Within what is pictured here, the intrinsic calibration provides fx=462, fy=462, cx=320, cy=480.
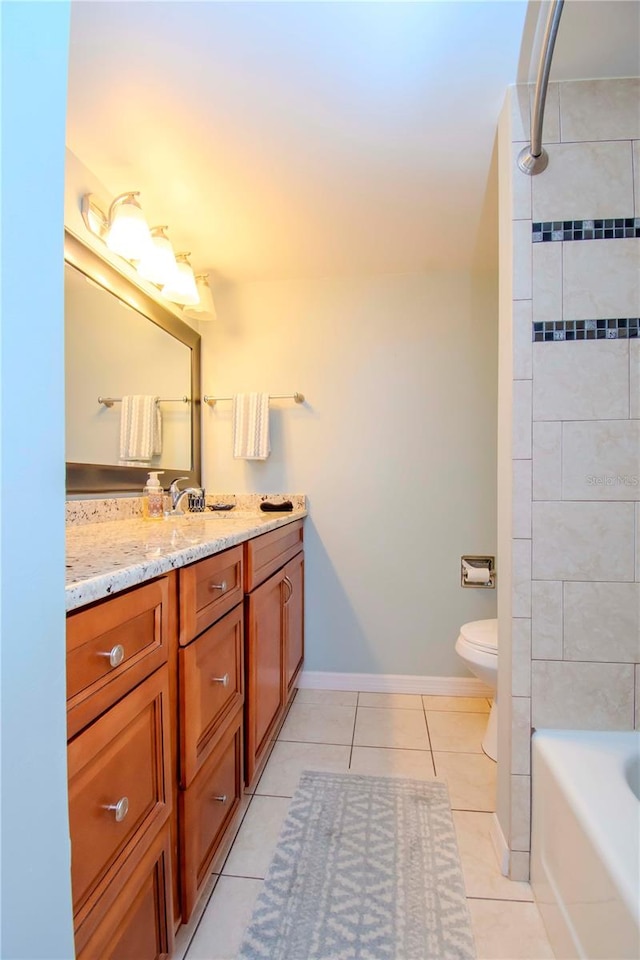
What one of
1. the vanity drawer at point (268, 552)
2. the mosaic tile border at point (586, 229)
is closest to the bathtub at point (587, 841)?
the vanity drawer at point (268, 552)

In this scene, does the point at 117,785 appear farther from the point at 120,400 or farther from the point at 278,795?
the point at 120,400

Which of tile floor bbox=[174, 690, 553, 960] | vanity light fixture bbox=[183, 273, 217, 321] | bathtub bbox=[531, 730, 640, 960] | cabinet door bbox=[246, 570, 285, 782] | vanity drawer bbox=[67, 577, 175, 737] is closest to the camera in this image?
vanity drawer bbox=[67, 577, 175, 737]

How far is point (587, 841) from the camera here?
0.88 meters

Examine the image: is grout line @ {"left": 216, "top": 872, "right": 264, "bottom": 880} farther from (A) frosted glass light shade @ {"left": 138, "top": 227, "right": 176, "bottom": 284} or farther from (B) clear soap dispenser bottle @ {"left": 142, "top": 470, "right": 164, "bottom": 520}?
(A) frosted glass light shade @ {"left": 138, "top": 227, "right": 176, "bottom": 284}

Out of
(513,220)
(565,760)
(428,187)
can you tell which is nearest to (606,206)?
(513,220)

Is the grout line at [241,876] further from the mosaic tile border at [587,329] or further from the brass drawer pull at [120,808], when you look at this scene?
the mosaic tile border at [587,329]

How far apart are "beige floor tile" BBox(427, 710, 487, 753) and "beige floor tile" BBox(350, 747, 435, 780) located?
110mm

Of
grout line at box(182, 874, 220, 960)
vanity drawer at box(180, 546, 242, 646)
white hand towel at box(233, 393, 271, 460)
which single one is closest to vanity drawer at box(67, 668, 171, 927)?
vanity drawer at box(180, 546, 242, 646)

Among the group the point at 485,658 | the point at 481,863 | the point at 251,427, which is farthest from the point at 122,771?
the point at 251,427

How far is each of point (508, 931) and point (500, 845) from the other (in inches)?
8.8

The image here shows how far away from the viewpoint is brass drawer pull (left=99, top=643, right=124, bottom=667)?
0.72m

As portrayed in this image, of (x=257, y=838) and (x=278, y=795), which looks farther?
(x=278, y=795)

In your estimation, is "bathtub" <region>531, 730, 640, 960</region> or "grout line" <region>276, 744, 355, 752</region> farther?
"grout line" <region>276, 744, 355, 752</region>

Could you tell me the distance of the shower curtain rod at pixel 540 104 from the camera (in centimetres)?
96
